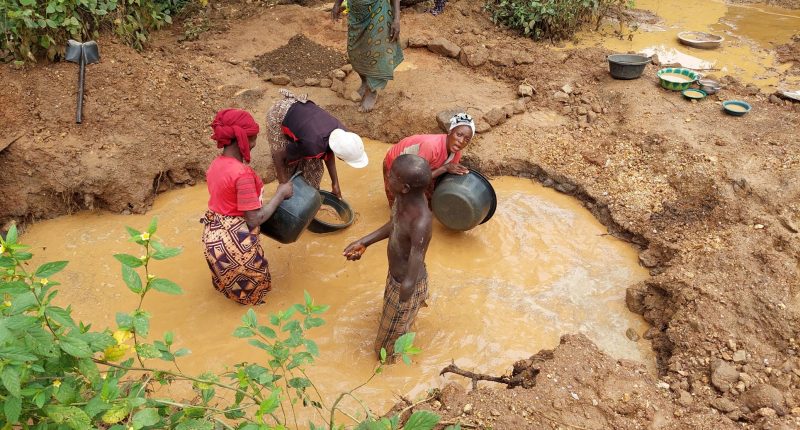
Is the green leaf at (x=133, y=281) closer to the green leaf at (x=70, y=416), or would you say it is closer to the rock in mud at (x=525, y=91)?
the green leaf at (x=70, y=416)

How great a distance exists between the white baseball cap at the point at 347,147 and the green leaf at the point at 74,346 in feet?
8.10

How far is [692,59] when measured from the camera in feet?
23.4

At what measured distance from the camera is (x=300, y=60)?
6859 mm

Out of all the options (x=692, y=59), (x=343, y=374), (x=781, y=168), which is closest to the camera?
(x=343, y=374)

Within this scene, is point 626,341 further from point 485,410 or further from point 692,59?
point 692,59

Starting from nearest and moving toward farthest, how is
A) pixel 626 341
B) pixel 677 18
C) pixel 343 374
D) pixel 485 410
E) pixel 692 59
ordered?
pixel 485 410 → pixel 343 374 → pixel 626 341 → pixel 692 59 → pixel 677 18

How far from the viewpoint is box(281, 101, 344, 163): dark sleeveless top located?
4039 mm

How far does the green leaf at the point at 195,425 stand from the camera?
66.7 inches

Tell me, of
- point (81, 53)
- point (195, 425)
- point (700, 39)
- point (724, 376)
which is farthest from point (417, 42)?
point (195, 425)

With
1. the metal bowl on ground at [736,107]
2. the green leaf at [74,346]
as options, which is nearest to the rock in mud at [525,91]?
the metal bowl on ground at [736,107]

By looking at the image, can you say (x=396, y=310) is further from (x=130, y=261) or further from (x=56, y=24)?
(x=56, y=24)

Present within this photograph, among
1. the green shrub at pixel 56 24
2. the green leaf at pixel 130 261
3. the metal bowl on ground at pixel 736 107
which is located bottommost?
the metal bowl on ground at pixel 736 107

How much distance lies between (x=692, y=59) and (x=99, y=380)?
7.57 meters

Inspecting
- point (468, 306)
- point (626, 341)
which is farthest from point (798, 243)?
point (468, 306)
